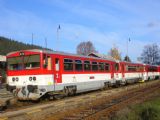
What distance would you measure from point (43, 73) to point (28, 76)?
989 mm

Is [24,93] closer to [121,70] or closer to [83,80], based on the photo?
[83,80]

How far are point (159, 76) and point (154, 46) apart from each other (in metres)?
64.7

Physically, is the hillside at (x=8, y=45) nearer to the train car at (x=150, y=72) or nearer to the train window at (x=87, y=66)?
the train car at (x=150, y=72)

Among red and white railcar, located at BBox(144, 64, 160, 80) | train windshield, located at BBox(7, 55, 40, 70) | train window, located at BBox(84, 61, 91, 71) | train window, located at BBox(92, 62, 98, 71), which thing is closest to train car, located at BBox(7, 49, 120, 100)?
train windshield, located at BBox(7, 55, 40, 70)

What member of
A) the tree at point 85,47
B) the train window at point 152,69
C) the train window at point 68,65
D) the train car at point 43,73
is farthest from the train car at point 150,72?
A: the tree at point 85,47

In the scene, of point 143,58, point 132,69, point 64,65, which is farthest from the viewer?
point 143,58

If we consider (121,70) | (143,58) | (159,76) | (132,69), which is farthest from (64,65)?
(143,58)

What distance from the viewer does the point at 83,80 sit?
75.0ft

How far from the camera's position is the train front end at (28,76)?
58.2 ft

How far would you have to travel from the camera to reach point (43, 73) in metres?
17.8

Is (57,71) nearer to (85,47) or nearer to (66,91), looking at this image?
(66,91)

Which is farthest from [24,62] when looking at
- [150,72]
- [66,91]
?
[150,72]

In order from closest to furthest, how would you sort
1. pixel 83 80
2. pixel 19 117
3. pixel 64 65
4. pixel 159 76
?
pixel 19 117 → pixel 64 65 → pixel 83 80 → pixel 159 76

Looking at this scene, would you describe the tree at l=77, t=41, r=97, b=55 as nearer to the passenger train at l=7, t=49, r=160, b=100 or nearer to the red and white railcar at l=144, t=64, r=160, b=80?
the red and white railcar at l=144, t=64, r=160, b=80
